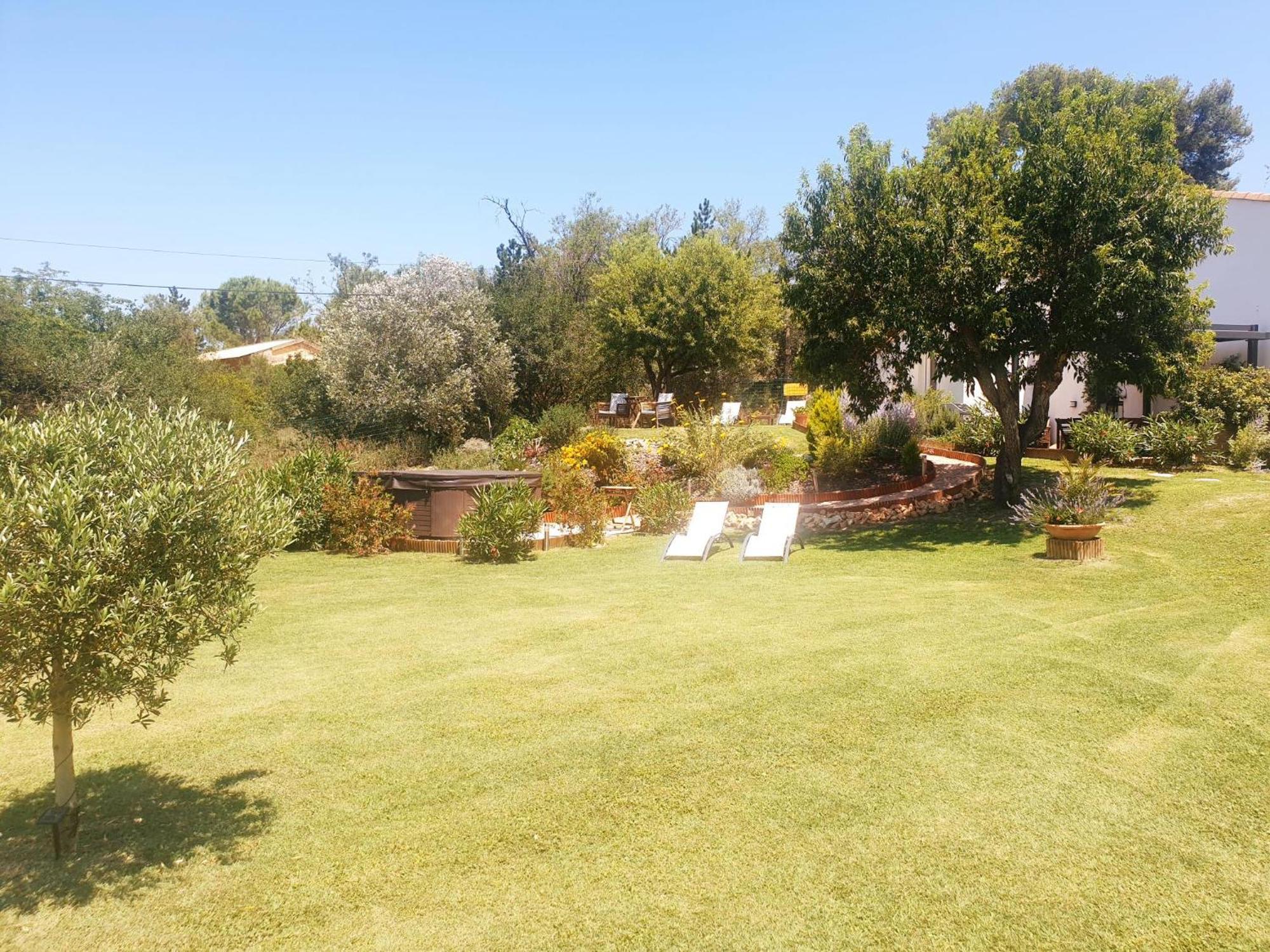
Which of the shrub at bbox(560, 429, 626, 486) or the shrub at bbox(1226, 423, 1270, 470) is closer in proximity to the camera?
the shrub at bbox(1226, 423, 1270, 470)

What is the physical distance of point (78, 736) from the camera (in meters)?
5.85

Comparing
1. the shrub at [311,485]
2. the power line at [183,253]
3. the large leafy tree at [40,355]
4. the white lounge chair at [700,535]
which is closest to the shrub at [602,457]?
the white lounge chair at [700,535]

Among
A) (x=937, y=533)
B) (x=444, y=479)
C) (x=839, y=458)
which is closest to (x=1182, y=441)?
(x=937, y=533)

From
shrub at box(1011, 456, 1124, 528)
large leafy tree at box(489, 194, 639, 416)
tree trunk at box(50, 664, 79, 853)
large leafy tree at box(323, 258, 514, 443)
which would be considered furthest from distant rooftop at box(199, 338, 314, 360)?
tree trunk at box(50, 664, 79, 853)

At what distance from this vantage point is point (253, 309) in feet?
336

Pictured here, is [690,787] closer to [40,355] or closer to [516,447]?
[516,447]

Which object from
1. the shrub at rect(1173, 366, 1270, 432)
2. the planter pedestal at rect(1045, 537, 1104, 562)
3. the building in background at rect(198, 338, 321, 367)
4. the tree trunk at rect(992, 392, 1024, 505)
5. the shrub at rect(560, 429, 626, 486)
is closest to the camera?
the planter pedestal at rect(1045, 537, 1104, 562)

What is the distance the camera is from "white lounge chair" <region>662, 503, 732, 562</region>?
41.2ft

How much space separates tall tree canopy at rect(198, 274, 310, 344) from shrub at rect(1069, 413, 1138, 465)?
78148 millimetres

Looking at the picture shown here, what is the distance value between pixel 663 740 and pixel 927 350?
9470mm

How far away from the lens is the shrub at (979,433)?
18.5 metres

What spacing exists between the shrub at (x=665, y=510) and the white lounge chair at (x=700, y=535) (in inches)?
23.6

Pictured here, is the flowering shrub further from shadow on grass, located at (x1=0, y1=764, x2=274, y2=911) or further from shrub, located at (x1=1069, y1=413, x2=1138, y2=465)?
shadow on grass, located at (x1=0, y1=764, x2=274, y2=911)

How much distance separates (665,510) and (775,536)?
8.36ft
